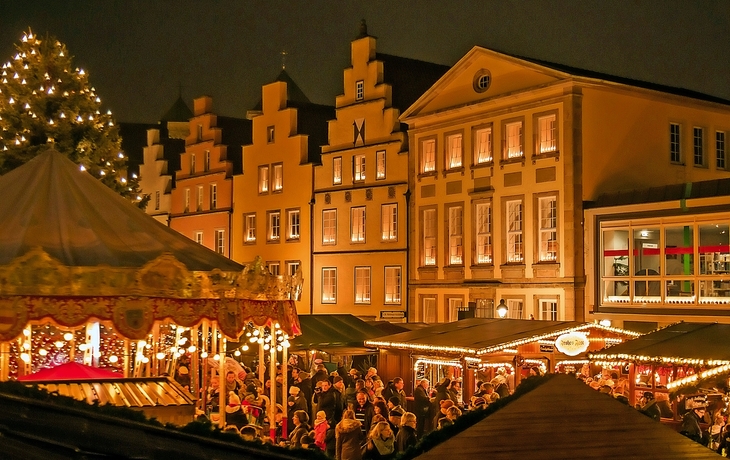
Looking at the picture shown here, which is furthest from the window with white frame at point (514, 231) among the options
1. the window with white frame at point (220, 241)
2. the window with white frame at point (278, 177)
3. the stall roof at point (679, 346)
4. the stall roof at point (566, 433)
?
Answer: the stall roof at point (566, 433)

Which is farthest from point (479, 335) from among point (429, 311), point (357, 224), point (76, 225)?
point (357, 224)

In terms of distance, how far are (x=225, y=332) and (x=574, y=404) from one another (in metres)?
10.7

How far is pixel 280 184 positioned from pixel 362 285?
235 inches

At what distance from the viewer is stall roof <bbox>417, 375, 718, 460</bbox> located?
13.9ft

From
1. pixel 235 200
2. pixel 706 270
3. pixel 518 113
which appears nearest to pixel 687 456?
pixel 706 270

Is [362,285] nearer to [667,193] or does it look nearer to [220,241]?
[220,241]

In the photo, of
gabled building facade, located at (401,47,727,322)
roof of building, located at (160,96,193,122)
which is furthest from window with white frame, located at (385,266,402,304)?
roof of building, located at (160,96,193,122)

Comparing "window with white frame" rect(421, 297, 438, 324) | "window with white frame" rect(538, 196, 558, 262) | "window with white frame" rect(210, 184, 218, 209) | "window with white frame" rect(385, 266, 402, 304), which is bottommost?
"window with white frame" rect(421, 297, 438, 324)

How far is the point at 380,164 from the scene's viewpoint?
36.4 m

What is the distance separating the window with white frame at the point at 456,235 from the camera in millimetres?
33250

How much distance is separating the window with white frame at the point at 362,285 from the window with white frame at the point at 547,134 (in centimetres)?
882

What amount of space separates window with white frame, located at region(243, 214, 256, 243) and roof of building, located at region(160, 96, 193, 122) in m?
37.2

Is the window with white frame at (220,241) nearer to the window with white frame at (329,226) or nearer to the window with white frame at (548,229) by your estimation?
the window with white frame at (329,226)

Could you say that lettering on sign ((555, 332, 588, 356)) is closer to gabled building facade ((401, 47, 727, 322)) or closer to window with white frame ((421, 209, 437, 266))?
gabled building facade ((401, 47, 727, 322))
